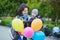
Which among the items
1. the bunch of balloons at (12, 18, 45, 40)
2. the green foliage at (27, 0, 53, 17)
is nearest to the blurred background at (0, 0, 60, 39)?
the green foliage at (27, 0, 53, 17)

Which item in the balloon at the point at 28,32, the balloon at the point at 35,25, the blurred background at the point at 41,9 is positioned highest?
the balloon at the point at 35,25

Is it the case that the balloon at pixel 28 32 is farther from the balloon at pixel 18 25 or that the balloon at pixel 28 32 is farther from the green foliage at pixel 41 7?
the green foliage at pixel 41 7

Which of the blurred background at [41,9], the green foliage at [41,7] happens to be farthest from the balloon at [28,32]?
the green foliage at [41,7]

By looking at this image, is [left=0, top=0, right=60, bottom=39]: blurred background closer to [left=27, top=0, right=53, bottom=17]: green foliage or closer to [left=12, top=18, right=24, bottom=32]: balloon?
[left=27, top=0, right=53, bottom=17]: green foliage

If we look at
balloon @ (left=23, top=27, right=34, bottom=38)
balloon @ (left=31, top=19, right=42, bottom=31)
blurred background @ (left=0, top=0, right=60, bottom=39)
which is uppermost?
balloon @ (left=31, top=19, right=42, bottom=31)

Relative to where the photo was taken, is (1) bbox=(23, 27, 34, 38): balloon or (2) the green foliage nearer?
(1) bbox=(23, 27, 34, 38): balloon

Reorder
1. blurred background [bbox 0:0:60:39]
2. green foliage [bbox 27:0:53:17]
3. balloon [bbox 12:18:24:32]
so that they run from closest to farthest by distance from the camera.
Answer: balloon [bbox 12:18:24:32] → blurred background [bbox 0:0:60:39] → green foliage [bbox 27:0:53:17]

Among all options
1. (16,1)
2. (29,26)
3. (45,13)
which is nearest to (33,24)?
(29,26)

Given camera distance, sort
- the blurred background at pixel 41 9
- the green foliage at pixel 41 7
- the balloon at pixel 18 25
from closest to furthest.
→ the balloon at pixel 18 25, the blurred background at pixel 41 9, the green foliage at pixel 41 7

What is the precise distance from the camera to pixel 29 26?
5.06 m

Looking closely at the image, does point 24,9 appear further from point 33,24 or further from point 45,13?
point 45,13

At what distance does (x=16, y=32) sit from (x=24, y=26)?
7.9 inches

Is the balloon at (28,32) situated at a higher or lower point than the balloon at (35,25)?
lower

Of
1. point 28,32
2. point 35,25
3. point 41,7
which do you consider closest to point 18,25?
point 28,32
